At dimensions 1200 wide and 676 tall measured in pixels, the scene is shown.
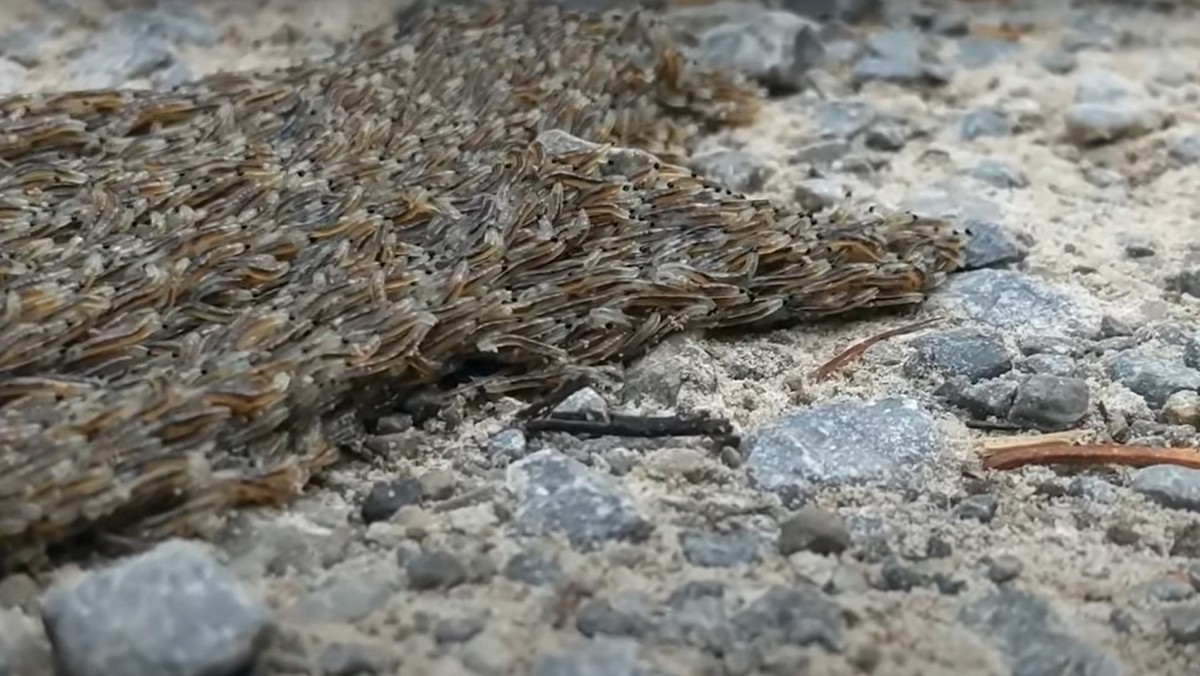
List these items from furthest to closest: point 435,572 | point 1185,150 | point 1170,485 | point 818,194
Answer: point 1185,150, point 818,194, point 1170,485, point 435,572

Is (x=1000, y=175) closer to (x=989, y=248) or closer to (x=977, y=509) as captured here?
(x=989, y=248)

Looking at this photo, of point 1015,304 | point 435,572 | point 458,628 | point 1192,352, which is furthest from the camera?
point 1015,304

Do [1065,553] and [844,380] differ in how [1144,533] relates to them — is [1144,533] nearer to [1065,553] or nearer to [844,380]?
[1065,553]

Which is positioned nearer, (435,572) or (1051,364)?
(435,572)

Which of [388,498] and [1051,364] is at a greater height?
[388,498]

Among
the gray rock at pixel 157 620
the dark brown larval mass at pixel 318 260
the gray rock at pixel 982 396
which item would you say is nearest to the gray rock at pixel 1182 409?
the gray rock at pixel 982 396

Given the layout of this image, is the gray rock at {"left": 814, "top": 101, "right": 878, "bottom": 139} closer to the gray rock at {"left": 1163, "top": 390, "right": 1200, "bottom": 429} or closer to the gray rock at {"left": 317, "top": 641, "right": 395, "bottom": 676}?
the gray rock at {"left": 1163, "top": 390, "right": 1200, "bottom": 429}

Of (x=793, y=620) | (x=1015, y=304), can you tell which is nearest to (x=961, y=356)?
(x=1015, y=304)
